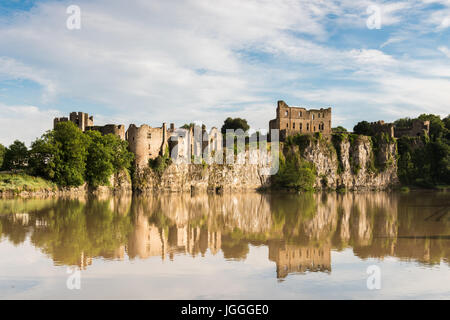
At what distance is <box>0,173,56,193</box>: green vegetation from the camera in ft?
139

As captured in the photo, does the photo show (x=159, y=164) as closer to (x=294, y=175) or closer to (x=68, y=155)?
(x=68, y=155)

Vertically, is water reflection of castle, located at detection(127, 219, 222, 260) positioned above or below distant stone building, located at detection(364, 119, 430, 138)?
below

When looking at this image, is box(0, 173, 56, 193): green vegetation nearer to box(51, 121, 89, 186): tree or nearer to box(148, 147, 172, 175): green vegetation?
box(51, 121, 89, 186): tree

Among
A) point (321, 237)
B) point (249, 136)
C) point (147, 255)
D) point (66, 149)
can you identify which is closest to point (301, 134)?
point (249, 136)

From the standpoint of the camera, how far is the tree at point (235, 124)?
9531cm

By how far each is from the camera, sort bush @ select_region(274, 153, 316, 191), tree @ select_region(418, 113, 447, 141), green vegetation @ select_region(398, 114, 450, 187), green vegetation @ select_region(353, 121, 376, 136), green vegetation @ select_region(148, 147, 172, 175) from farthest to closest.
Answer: tree @ select_region(418, 113, 447, 141) → green vegetation @ select_region(353, 121, 376, 136) → green vegetation @ select_region(398, 114, 450, 187) → bush @ select_region(274, 153, 316, 191) → green vegetation @ select_region(148, 147, 172, 175)

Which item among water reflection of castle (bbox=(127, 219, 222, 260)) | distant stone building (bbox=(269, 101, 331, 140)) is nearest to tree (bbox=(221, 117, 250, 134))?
distant stone building (bbox=(269, 101, 331, 140))

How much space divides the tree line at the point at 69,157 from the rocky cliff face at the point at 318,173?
274 inches

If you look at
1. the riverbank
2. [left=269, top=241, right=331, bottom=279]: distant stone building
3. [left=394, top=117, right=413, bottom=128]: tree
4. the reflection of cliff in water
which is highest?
[left=394, top=117, right=413, bottom=128]: tree

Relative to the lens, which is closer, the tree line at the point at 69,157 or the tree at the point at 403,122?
the tree line at the point at 69,157

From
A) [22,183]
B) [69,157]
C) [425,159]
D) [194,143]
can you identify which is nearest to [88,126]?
[69,157]

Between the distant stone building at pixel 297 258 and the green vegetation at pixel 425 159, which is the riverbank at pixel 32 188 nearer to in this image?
the distant stone building at pixel 297 258

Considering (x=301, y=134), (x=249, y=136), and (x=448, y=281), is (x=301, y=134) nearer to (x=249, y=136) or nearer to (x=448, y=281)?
(x=249, y=136)

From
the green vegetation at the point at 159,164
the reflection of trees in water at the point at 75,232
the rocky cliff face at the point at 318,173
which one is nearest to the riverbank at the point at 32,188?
the green vegetation at the point at 159,164
